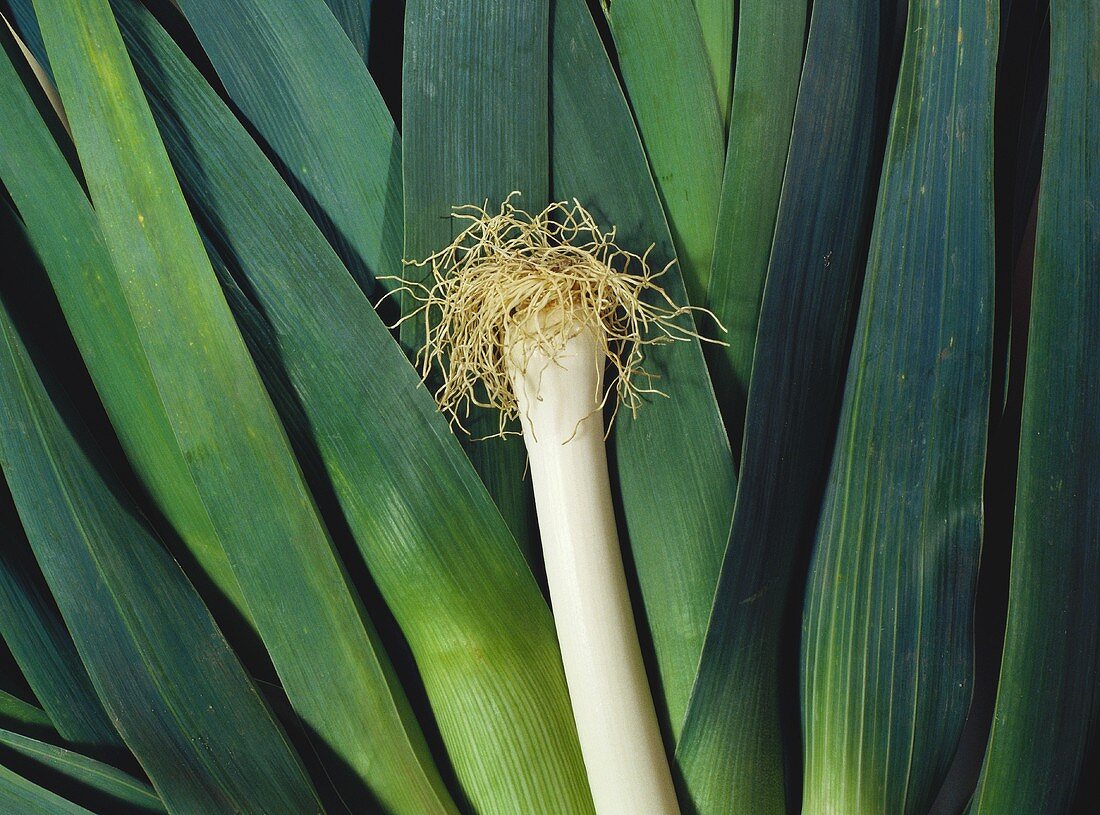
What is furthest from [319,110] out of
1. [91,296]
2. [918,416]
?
[918,416]

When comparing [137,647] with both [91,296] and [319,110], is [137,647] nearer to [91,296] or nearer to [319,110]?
[91,296]

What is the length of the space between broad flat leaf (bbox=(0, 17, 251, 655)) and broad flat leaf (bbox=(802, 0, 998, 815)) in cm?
39

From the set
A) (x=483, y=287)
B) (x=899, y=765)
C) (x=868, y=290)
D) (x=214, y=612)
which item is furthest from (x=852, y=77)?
(x=214, y=612)

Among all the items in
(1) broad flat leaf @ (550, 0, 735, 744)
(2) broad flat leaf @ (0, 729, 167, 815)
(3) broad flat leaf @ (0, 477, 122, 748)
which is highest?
(1) broad flat leaf @ (550, 0, 735, 744)

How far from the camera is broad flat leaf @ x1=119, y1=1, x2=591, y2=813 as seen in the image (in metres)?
0.51

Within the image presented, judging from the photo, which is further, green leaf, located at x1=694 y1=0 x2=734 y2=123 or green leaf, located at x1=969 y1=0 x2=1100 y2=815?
green leaf, located at x1=694 y1=0 x2=734 y2=123

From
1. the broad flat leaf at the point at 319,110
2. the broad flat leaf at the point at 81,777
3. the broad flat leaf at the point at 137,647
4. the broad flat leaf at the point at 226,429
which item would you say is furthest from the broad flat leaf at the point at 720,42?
the broad flat leaf at the point at 81,777

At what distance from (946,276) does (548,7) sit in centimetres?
30

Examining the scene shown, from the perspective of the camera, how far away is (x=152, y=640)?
490 mm

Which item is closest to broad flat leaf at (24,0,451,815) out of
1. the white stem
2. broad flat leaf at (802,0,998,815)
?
the white stem

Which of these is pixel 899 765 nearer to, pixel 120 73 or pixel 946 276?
pixel 946 276

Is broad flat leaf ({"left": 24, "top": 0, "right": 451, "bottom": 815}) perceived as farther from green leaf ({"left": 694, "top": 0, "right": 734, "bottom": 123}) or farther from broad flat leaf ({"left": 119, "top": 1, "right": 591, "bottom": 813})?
green leaf ({"left": 694, "top": 0, "right": 734, "bottom": 123})

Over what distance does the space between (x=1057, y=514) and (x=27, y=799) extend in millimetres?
609

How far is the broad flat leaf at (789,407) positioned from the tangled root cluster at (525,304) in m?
0.07
